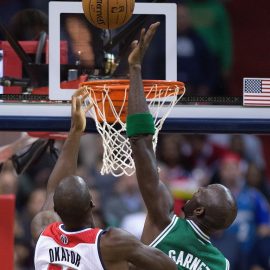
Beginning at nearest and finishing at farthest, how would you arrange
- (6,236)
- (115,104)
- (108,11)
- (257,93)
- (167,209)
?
1. (167,209)
2. (108,11)
3. (115,104)
4. (257,93)
5. (6,236)

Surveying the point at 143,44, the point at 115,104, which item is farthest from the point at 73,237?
the point at 115,104

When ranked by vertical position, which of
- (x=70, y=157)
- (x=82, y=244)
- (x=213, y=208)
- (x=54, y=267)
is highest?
(x=70, y=157)

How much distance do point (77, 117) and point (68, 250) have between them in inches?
43.3

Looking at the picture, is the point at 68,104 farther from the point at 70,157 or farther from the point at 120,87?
the point at 70,157

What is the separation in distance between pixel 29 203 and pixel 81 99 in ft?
11.9

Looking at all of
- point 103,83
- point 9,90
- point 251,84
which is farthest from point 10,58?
point 251,84

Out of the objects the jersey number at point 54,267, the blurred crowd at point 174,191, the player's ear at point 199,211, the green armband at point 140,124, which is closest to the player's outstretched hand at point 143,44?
the green armband at point 140,124

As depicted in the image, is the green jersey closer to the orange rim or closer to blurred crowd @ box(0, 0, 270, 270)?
the orange rim

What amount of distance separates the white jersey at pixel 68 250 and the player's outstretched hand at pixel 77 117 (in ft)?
3.11

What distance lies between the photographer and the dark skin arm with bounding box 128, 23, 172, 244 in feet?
15.0

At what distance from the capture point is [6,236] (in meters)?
6.55

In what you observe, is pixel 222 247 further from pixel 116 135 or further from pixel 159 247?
pixel 159 247

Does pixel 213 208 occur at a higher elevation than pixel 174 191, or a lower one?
higher

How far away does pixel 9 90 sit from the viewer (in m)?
6.09
